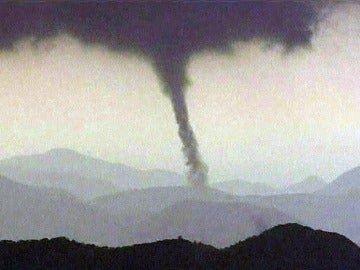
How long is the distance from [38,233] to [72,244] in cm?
116

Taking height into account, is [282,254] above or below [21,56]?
below

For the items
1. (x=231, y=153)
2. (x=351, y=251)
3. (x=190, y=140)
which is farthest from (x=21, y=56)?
(x=351, y=251)

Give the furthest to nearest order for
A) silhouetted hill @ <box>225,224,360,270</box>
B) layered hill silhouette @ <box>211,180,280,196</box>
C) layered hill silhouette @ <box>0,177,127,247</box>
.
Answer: layered hill silhouette @ <box>211,180,280,196</box> → layered hill silhouette @ <box>0,177,127,247</box> → silhouetted hill @ <box>225,224,360,270</box>

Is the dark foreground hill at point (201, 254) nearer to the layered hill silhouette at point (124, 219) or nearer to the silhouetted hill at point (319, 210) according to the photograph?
the layered hill silhouette at point (124, 219)

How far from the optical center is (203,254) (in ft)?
39.2

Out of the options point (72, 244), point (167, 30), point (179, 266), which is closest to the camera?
point (179, 266)

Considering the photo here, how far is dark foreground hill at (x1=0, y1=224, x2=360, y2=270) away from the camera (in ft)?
37.8

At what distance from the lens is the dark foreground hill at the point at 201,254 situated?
11508 millimetres

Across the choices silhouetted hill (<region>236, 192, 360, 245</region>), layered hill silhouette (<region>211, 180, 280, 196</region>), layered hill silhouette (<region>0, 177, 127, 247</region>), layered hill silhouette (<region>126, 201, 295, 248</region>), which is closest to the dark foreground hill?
layered hill silhouette (<region>126, 201, 295, 248</region>)

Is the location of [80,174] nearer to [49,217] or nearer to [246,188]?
[49,217]

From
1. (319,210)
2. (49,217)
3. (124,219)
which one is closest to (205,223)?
(124,219)

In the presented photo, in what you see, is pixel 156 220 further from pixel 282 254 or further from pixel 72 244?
pixel 282 254

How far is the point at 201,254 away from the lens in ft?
39.2

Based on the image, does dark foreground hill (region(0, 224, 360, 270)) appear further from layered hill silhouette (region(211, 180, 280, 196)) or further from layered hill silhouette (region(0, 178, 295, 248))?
layered hill silhouette (region(211, 180, 280, 196))
